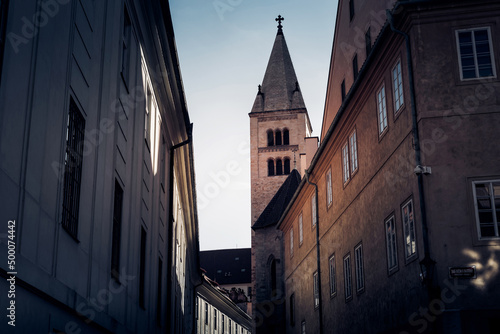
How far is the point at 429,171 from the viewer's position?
45.8 feet

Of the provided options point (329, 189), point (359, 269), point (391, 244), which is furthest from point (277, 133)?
point (391, 244)

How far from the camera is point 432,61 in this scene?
48.2ft

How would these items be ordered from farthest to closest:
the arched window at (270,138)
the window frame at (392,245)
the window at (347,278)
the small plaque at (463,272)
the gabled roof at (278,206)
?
the arched window at (270,138)
the gabled roof at (278,206)
the window at (347,278)
the window frame at (392,245)
the small plaque at (463,272)

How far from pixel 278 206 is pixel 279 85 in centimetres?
3188

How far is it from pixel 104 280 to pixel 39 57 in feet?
16.6

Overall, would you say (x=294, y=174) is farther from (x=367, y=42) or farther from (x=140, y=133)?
(x=140, y=133)

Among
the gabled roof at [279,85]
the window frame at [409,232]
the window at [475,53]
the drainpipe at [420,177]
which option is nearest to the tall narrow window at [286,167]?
the gabled roof at [279,85]

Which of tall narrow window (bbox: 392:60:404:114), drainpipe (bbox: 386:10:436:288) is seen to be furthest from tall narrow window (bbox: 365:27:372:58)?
drainpipe (bbox: 386:10:436:288)

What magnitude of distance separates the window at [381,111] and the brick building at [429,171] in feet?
0.09

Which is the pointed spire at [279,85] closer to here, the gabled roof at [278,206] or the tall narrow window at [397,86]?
the gabled roof at [278,206]

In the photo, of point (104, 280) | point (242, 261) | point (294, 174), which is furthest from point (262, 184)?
point (104, 280)

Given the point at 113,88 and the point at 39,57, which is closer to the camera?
the point at 39,57

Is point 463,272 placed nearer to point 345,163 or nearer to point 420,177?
point 420,177

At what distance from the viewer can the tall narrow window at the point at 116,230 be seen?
39.9 ft
